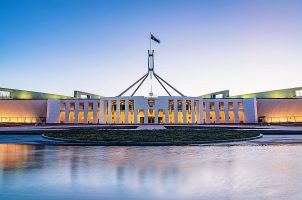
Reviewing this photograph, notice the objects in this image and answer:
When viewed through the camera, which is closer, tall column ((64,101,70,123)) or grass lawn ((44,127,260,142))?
grass lawn ((44,127,260,142))

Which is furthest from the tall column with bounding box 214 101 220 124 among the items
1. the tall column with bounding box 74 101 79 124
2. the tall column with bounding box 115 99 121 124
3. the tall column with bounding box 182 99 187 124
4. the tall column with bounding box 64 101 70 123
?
the tall column with bounding box 64 101 70 123

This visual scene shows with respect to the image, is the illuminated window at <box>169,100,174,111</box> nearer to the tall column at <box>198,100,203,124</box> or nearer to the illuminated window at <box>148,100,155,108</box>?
the illuminated window at <box>148,100,155,108</box>

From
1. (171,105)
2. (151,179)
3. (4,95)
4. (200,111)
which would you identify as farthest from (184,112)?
(151,179)

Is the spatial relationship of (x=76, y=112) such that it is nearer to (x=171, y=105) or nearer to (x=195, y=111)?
(x=171, y=105)

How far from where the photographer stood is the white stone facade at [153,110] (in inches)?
2579

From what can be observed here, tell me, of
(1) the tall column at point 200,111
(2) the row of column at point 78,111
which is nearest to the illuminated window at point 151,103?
(1) the tall column at point 200,111

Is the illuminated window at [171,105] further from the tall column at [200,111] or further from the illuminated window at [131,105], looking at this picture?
the illuminated window at [131,105]

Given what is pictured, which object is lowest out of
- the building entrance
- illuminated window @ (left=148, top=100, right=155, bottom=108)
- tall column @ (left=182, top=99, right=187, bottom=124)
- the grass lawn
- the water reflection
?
the water reflection

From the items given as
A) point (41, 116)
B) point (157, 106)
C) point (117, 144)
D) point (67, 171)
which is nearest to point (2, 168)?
point (67, 171)

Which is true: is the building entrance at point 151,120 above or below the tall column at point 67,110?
below

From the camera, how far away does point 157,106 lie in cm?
6544

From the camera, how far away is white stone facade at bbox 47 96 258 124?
6550 centimetres

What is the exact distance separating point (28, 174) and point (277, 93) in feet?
256

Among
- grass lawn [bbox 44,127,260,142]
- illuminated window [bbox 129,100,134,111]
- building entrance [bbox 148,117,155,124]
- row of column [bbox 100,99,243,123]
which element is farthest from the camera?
building entrance [bbox 148,117,155,124]
